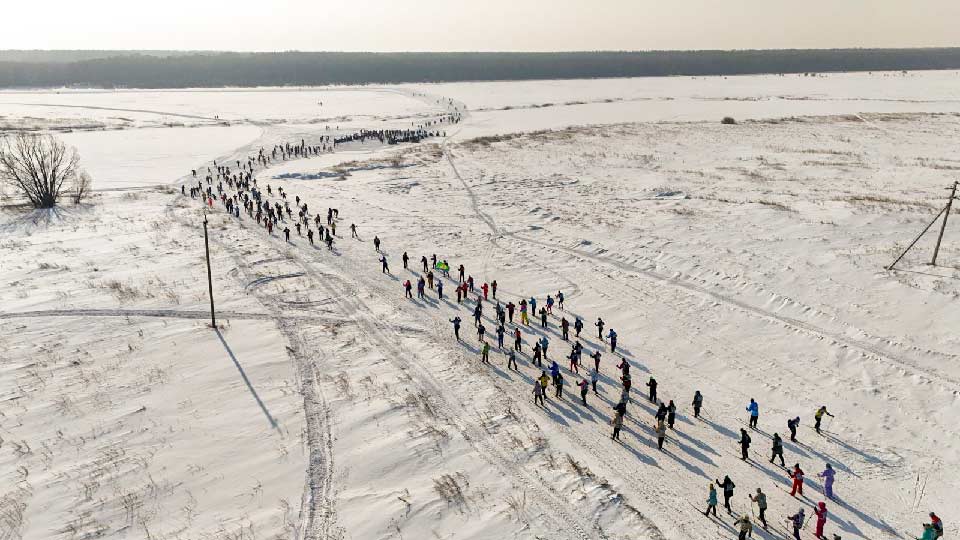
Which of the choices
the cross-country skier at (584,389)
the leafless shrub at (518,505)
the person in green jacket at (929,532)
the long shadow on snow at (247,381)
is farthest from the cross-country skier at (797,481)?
the long shadow on snow at (247,381)

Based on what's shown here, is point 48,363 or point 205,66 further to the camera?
point 205,66

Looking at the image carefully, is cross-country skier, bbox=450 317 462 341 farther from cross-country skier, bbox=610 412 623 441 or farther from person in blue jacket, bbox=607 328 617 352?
cross-country skier, bbox=610 412 623 441

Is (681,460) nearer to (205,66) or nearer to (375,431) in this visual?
(375,431)

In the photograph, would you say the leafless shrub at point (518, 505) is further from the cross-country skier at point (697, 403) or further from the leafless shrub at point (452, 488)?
the cross-country skier at point (697, 403)

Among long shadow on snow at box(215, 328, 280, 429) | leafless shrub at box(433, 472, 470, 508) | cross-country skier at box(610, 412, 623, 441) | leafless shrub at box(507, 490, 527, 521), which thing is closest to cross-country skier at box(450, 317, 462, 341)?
long shadow on snow at box(215, 328, 280, 429)

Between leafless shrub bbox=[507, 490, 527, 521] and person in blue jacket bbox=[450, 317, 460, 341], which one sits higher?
person in blue jacket bbox=[450, 317, 460, 341]

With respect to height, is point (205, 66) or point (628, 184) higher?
point (205, 66)

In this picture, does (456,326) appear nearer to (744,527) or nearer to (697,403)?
(697,403)

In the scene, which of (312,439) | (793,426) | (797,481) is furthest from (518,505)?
(793,426)

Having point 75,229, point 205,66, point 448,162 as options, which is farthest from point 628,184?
point 205,66
